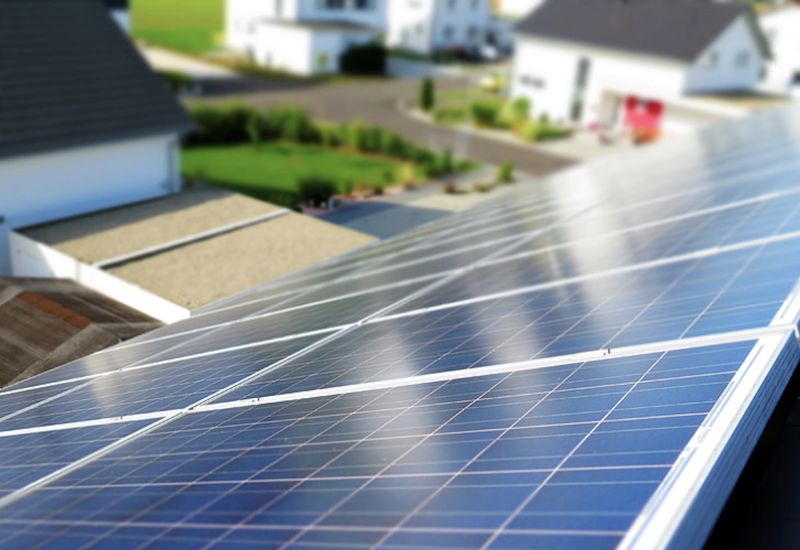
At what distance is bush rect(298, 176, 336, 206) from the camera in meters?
23.7

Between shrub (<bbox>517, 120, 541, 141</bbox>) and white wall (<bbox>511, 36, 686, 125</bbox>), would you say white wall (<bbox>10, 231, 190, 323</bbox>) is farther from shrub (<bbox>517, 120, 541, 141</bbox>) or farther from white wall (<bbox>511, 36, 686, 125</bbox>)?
white wall (<bbox>511, 36, 686, 125</bbox>)

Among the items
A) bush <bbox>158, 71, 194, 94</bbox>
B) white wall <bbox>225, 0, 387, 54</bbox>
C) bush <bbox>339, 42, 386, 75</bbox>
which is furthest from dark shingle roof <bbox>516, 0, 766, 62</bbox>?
bush <bbox>158, 71, 194, 94</bbox>

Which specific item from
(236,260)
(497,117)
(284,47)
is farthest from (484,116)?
(236,260)

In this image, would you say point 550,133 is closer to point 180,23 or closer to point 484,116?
point 484,116

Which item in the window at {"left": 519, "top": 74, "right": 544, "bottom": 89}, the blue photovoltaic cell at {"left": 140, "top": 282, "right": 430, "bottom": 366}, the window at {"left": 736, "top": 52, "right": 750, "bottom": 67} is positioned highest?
the window at {"left": 736, "top": 52, "right": 750, "bottom": 67}

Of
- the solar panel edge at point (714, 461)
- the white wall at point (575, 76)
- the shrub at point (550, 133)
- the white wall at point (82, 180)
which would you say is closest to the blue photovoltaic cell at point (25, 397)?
the solar panel edge at point (714, 461)

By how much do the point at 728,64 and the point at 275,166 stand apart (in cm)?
2739

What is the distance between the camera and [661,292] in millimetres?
7223

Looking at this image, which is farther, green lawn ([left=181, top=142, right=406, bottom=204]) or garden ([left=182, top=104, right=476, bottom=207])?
garden ([left=182, top=104, right=476, bottom=207])

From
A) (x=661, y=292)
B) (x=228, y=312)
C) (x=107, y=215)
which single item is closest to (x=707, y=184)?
(x=661, y=292)

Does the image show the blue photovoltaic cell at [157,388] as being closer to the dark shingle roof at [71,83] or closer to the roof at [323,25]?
the dark shingle roof at [71,83]

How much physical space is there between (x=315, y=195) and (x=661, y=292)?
1804 cm

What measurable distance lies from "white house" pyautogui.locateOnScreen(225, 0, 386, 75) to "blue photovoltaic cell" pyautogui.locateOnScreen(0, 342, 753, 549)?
55.5m

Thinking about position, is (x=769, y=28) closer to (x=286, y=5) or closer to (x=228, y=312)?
(x=286, y=5)
